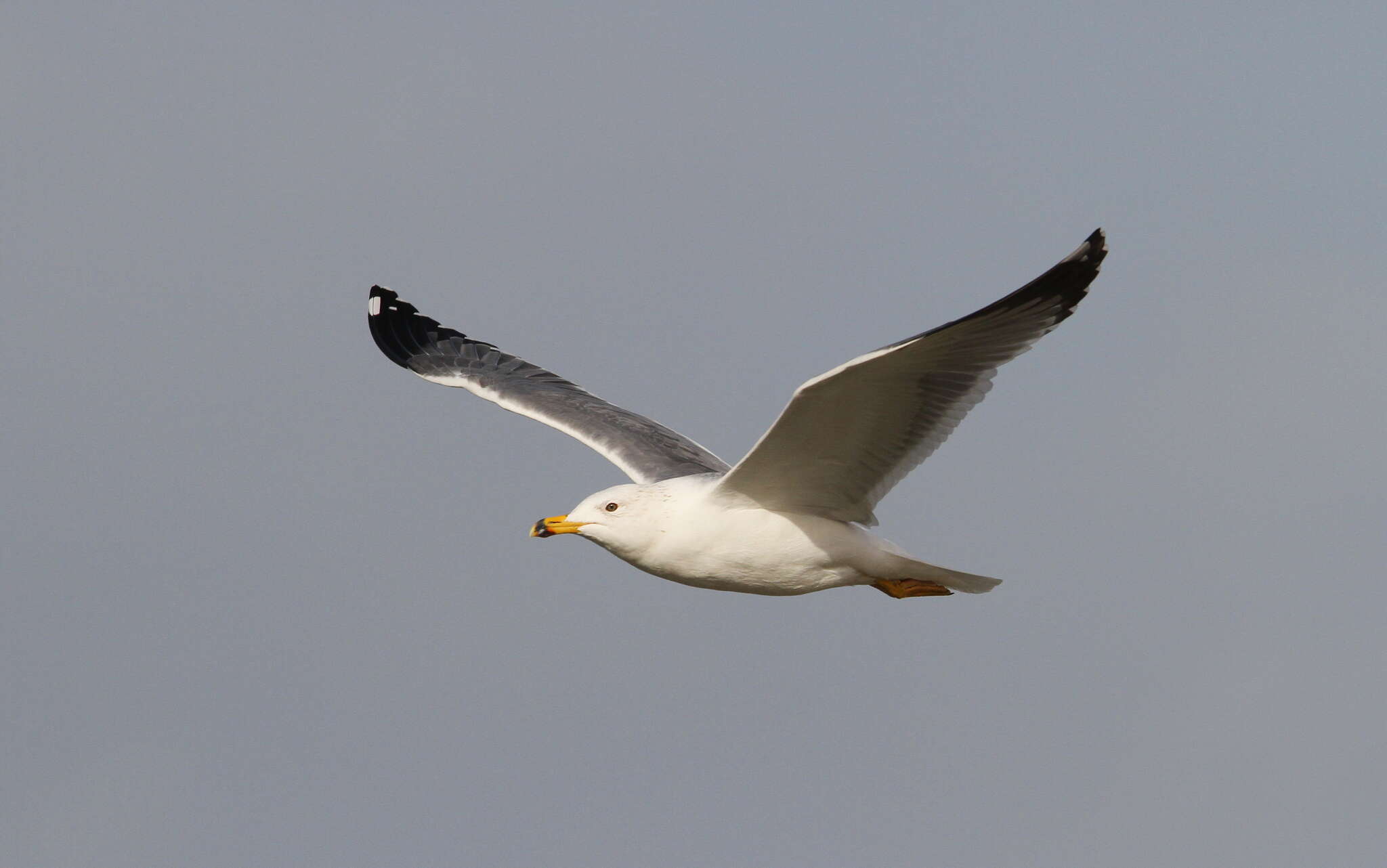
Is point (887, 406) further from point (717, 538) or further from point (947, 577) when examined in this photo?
point (947, 577)

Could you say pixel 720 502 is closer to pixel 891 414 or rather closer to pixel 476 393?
pixel 891 414

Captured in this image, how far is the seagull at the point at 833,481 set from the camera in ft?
33.9

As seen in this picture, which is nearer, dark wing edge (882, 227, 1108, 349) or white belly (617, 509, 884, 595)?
dark wing edge (882, 227, 1108, 349)

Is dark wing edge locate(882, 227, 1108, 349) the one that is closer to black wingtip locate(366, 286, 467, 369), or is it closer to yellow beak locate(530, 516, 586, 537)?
yellow beak locate(530, 516, 586, 537)

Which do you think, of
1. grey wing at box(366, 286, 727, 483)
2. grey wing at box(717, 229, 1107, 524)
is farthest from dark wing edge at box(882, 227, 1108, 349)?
grey wing at box(366, 286, 727, 483)

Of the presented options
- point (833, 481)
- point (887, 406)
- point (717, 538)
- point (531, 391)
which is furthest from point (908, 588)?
point (531, 391)

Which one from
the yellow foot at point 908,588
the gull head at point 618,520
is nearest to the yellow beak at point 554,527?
the gull head at point 618,520

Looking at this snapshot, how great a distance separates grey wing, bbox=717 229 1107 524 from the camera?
10.1 meters

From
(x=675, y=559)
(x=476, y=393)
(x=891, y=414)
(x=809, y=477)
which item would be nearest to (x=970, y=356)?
(x=891, y=414)

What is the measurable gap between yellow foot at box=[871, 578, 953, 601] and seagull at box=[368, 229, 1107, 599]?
1 centimetres

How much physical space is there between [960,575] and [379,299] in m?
7.57

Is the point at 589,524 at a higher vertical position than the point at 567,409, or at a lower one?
lower

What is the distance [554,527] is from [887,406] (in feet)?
8.10

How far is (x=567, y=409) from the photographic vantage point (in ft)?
50.7
